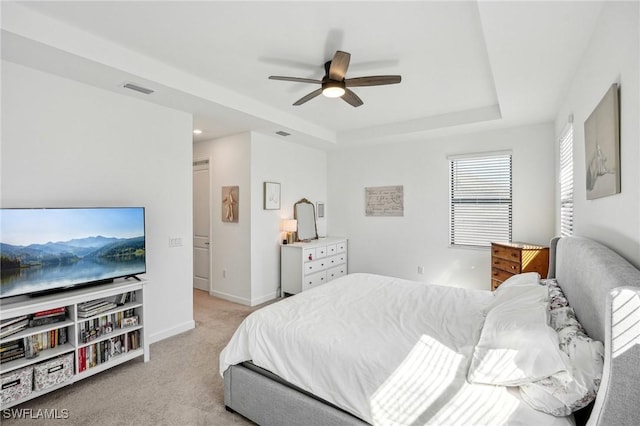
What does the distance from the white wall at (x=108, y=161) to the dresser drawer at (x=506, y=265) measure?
3835mm

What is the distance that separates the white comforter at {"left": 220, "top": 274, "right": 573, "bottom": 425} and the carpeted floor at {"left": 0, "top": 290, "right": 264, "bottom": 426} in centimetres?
39

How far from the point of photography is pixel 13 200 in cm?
235

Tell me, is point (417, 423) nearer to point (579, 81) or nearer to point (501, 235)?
point (579, 81)

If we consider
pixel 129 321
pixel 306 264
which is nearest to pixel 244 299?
pixel 306 264

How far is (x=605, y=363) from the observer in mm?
1045

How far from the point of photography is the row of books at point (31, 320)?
2.11 metres

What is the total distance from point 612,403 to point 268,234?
421 centimetres

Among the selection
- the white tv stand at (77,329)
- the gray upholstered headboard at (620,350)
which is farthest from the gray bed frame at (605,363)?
the white tv stand at (77,329)

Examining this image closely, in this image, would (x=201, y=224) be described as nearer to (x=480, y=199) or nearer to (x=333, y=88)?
(x=333, y=88)

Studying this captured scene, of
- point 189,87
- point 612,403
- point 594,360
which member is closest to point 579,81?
point 594,360

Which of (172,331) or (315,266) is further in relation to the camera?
(315,266)

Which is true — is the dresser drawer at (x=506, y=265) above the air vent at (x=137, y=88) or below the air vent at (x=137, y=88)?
below

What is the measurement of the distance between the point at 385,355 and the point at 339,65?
2.09 m

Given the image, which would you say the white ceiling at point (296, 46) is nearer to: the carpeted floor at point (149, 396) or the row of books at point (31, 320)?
the row of books at point (31, 320)
